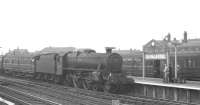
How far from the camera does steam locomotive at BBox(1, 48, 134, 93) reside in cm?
1598

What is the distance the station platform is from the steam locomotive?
0.91m

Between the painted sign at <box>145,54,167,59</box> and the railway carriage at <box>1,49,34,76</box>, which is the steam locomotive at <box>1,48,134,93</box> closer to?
the railway carriage at <box>1,49,34,76</box>

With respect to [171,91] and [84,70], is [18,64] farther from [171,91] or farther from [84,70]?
[171,91]

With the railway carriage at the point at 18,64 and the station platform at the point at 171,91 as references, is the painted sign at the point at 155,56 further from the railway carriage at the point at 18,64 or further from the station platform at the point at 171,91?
the railway carriage at the point at 18,64

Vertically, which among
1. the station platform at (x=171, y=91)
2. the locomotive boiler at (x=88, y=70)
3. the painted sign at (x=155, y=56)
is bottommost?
the station platform at (x=171, y=91)

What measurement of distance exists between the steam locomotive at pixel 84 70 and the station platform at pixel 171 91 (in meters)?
0.91

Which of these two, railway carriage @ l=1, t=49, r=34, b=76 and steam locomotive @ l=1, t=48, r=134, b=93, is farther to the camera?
railway carriage @ l=1, t=49, r=34, b=76

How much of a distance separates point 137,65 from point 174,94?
8394 mm

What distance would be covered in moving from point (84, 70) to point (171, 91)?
6162mm

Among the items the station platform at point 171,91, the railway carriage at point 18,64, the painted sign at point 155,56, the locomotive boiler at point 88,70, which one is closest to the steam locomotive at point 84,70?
the locomotive boiler at point 88,70

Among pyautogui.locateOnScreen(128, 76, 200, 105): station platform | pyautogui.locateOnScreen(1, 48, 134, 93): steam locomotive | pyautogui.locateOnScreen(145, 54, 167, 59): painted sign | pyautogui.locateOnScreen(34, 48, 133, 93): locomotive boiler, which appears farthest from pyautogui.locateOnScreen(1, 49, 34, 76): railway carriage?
pyautogui.locateOnScreen(128, 76, 200, 105): station platform

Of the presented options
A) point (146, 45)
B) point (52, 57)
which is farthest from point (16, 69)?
point (146, 45)

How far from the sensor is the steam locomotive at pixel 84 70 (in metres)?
16.0

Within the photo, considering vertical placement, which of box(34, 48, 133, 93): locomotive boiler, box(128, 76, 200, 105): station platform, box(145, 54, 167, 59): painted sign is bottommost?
box(128, 76, 200, 105): station platform
